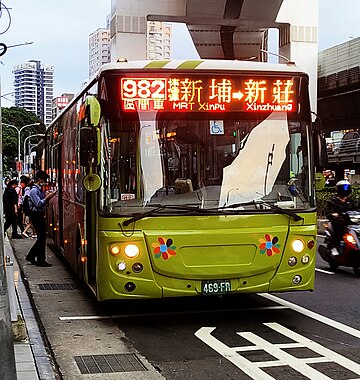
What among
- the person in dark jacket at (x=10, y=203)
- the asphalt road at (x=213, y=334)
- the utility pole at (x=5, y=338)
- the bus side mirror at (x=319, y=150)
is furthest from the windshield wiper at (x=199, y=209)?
the person in dark jacket at (x=10, y=203)

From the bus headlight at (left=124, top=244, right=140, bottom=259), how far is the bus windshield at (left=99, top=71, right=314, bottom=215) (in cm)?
39

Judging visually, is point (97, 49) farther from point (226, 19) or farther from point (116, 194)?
point (116, 194)

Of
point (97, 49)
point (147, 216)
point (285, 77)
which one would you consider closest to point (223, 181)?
point (147, 216)

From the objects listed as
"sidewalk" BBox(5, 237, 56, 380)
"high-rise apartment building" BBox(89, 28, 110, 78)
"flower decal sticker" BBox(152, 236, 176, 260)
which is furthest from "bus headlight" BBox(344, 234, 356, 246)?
"high-rise apartment building" BBox(89, 28, 110, 78)

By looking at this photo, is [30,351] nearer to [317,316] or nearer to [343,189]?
[317,316]

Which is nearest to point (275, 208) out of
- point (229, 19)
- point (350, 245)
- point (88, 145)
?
point (88, 145)

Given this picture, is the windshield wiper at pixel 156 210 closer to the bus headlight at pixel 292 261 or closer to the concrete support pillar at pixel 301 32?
the bus headlight at pixel 292 261

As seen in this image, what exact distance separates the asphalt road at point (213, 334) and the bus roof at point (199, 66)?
3162 millimetres

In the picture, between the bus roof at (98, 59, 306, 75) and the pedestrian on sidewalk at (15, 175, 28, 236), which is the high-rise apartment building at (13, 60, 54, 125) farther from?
the bus roof at (98, 59, 306, 75)

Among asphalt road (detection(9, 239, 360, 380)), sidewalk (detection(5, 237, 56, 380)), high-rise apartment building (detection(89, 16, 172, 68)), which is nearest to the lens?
sidewalk (detection(5, 237, 56, 380))

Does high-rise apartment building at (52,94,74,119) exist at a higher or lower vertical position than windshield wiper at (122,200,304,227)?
higher

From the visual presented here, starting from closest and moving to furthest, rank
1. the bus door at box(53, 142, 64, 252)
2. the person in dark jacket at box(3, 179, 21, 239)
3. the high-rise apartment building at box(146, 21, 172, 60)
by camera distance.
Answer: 1. the bus door at box(53, 142, 64, 252)
2. the person in dark jacket at box(3, 179, 21, 239)
3. the high-rise apartment building at box(146, 21, 172, 60)

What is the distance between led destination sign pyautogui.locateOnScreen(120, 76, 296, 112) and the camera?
794 centimetres

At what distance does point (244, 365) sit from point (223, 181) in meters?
2.32
